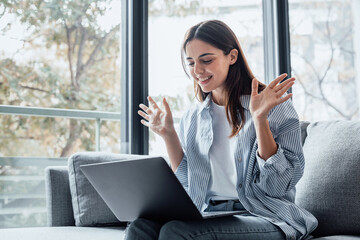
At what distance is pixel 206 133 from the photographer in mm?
1630

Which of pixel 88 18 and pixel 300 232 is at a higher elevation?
pixel 88 18

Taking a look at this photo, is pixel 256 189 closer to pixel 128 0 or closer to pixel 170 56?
pixel 170 56

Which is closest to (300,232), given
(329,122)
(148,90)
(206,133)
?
(206,133)

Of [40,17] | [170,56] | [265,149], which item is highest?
[40,17]

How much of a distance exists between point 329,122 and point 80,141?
50.9 inches

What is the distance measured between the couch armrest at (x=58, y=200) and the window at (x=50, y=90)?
0.40m

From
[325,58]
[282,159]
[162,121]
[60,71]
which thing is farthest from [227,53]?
[325,58]

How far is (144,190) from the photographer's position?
1.22m

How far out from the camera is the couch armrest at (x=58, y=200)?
1.87 metres

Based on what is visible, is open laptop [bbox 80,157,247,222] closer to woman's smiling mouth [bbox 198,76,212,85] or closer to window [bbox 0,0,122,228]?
woman's smiling mouth [bbox 198,76,212,85]

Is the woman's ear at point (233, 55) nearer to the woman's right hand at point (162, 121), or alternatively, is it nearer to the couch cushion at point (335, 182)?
the woman's right hand at point (162, 121)

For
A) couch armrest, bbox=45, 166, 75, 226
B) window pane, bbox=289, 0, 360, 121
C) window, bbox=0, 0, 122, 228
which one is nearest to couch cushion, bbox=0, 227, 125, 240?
couch armrest, bbox=45, 166, 75, 226

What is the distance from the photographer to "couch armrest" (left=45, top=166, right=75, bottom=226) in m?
1.87

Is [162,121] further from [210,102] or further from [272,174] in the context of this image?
[272,174]
